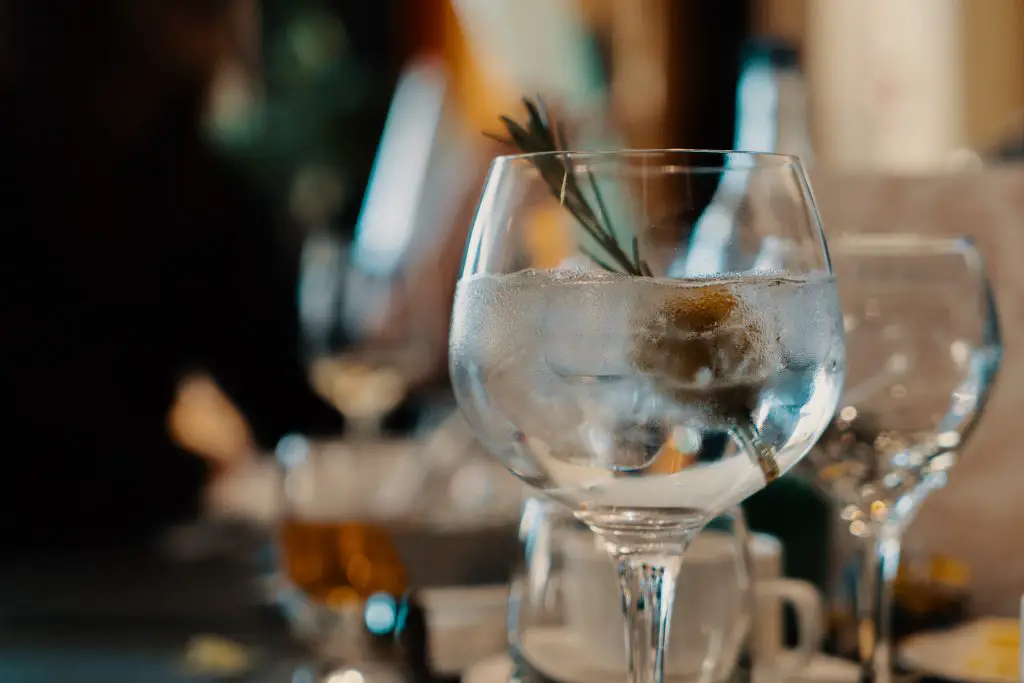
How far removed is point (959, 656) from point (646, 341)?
12.5 inches

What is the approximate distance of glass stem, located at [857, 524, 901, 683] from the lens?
509 millimetres

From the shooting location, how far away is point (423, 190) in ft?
9.94

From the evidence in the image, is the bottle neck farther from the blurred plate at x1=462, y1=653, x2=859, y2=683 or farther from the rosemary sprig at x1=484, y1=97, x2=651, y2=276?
the rosemary sprig at x1=484, y1=97, x2=651, y2=276

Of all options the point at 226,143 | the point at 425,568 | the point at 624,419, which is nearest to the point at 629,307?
the point at 624,419

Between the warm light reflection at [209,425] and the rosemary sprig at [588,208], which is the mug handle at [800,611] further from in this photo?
the warm light reflection at [209,425]

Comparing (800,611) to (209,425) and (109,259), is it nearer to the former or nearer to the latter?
(209,425)

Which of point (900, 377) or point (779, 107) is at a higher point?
point (779, 107)

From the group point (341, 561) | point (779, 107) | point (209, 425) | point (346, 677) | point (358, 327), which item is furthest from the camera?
point (209, 425)

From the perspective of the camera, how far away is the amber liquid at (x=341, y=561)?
726mm

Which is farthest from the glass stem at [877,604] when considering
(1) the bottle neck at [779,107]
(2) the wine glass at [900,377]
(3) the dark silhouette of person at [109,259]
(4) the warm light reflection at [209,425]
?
(3) the dark silhouette of person at [109,259]

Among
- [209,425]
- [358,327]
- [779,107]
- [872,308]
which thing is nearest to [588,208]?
[872,308]

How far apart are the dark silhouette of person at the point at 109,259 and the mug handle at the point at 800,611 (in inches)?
62.6

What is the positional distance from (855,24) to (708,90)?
0.36 meters

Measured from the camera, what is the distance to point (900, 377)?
50cm
